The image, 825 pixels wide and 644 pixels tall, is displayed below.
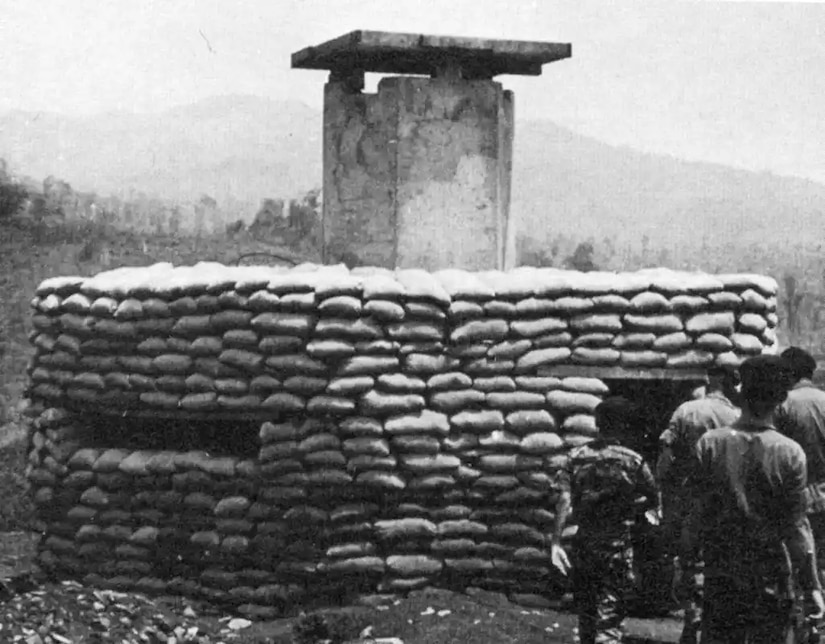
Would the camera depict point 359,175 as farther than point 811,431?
Yes

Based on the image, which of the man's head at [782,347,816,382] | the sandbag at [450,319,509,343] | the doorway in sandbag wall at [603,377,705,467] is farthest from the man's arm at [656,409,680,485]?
the doorway in sandbag wall at [603,377,705,467]

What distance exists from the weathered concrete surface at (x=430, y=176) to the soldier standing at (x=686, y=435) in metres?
2.39

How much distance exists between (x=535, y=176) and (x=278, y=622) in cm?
3754

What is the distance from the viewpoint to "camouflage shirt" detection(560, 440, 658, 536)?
17.5ft

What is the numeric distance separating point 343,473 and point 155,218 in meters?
19.3

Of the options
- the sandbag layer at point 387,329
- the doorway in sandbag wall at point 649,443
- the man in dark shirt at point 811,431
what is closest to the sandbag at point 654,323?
the sandbag layer at point 387,329

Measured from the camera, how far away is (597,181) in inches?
1709

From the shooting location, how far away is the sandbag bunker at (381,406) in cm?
682

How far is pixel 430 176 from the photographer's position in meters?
8.38

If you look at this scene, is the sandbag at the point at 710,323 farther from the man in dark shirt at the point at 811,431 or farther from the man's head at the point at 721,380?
the man in dark shirt at the point at 811,431

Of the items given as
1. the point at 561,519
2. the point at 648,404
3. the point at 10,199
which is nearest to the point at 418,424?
the point at 561,519

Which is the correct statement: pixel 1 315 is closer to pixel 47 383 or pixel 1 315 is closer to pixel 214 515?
pixel 47 383

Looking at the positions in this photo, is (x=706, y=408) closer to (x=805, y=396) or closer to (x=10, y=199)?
(x=805, y=396)

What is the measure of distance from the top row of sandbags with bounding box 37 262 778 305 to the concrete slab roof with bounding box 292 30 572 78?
66.5 inches
